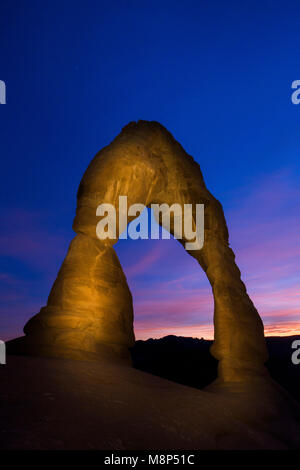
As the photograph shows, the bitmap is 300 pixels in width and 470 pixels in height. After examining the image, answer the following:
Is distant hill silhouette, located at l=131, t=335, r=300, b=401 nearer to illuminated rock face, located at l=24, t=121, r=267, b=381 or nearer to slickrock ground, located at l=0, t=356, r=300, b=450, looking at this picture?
illuminated rock face, located at l=24, t=121, r=267, b=381

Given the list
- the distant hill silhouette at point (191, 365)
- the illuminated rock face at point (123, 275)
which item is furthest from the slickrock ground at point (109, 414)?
the distant hill silhouette at point (191, 365)

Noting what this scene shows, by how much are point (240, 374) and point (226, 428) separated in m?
4.91

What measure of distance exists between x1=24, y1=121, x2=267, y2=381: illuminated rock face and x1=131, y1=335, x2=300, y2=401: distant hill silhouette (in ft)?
66.2

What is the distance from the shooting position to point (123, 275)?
9039 millimetres

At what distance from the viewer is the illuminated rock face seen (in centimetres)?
725

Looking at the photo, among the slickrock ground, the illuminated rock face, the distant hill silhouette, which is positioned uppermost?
the illuminated rock face

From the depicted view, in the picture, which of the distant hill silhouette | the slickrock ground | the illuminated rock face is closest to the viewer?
the slickrock ground

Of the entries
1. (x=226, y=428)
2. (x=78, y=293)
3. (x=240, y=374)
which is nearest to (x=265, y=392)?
(x=240, y=374)

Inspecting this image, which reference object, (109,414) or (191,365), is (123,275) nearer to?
(109,414)

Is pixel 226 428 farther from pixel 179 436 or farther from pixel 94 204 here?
pixel 94 204

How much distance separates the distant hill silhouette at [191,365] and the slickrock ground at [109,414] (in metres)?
24.3

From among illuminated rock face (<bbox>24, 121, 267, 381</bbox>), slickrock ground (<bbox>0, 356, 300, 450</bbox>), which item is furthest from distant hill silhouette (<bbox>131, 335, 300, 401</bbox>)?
slickrock ground (<bbox>0, 356, 300, 450</bbox>)

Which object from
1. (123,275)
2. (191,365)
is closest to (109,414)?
(123,275)

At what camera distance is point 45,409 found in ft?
11.5
